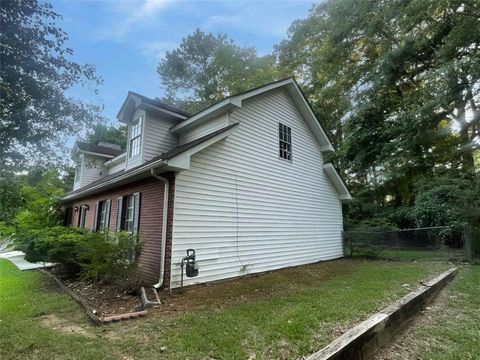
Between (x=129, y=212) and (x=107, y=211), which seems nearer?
(x=129, y=212)

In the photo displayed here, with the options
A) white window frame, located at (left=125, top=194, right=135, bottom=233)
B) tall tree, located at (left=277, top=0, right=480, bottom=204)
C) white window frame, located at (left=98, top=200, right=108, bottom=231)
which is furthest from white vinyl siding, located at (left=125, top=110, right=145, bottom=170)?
tall tree, located at (left=277, top=0, right=480, bottom=204)

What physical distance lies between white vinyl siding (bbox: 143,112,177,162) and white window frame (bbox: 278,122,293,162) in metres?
3.73

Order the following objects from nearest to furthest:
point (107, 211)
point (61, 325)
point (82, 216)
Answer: point (61, 325), point (107, 211), point (82, 216)

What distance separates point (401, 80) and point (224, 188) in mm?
14272

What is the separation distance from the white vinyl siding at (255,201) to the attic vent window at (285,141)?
0.22 m

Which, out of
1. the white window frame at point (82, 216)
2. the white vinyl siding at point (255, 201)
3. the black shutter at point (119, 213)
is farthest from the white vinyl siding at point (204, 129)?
the white window frame at point (82, 216)

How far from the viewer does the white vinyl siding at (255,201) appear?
720cm

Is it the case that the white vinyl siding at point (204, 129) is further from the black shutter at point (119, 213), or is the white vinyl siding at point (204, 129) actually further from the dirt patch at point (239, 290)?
the dirt patch at point (239, 290)

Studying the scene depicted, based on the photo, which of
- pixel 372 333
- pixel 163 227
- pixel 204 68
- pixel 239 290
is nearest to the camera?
pixel 372 333

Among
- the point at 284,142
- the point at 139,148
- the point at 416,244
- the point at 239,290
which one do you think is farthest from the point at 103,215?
the point at 416,244

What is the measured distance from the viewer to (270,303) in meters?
5.38

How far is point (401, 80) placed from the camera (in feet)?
54.1

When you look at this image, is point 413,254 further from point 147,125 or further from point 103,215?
point 103,215

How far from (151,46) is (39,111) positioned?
585 centimetres
